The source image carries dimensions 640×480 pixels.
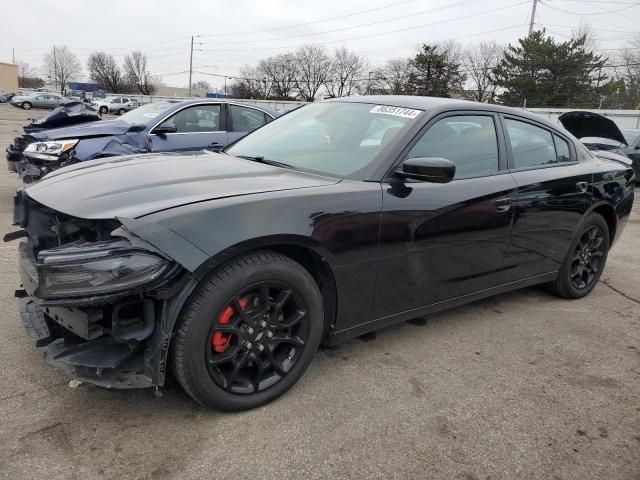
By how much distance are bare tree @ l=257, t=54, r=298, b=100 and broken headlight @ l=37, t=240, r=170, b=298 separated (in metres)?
71.1

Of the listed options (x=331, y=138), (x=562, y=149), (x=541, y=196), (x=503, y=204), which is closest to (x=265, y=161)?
(x=331, y=138)

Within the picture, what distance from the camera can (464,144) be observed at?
3213 millimetres

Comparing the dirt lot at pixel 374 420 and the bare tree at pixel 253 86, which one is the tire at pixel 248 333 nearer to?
the dirt lot at pixel 374 420

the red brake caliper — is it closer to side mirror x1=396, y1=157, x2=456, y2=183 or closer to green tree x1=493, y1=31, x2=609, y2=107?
side mirror x1=396, y1=157, x2=456, y2=183

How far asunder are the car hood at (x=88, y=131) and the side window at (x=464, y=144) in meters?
5.10

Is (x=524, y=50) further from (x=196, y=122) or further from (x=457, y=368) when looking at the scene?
(x=457, y=368)

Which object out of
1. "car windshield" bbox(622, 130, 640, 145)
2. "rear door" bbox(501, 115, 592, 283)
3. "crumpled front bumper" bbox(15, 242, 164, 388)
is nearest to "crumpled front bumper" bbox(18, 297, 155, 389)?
"crumpled front bumper" bbox(15, 242, 164, 388)

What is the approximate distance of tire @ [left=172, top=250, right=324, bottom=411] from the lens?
6.98 ft

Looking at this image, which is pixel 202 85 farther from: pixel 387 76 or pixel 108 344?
pixel 108 344

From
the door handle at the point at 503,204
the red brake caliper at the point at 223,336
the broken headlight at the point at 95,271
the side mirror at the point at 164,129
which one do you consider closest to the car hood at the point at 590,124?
the door handle at the point at 503,204

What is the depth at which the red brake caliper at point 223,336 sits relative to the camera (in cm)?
223

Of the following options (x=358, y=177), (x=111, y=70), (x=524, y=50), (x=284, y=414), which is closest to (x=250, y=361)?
(x=284, y=414)

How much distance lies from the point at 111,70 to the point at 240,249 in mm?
87606

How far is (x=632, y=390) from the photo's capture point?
2.83m
